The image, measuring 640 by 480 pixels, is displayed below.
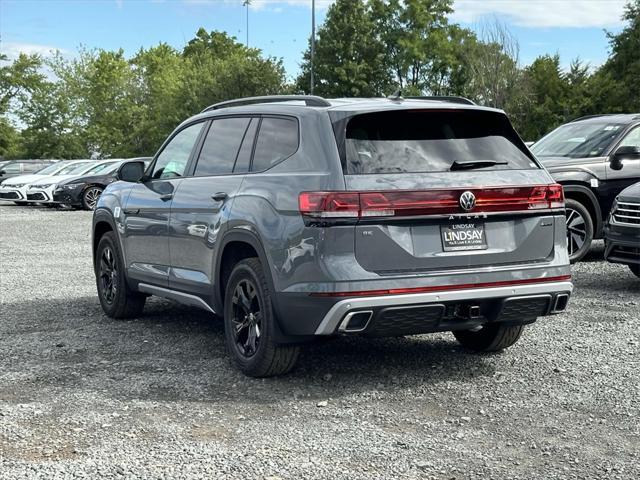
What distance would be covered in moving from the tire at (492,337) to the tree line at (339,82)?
162 feet

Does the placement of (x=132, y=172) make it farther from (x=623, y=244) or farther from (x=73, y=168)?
(x=73, y=168)

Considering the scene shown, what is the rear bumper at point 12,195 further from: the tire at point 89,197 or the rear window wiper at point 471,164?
the rear window wiper at point 471,164

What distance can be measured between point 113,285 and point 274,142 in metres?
3.05

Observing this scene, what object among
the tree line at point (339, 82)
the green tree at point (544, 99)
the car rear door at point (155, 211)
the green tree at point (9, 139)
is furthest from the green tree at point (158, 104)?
the car rear door at point (155, 211)

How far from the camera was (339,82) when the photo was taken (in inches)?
2606

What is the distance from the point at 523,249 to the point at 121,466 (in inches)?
113

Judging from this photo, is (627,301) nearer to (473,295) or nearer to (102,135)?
(473,295)

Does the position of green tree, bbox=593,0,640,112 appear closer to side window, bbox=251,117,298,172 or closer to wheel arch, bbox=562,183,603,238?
wheel arch, bbox=562,183,603,238

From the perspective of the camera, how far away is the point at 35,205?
110ft

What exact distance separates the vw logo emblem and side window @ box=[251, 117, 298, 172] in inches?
43.0

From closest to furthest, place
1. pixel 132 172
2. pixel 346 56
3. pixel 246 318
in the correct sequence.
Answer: pixel 246 318
pixel 132 172
pixel 346 56

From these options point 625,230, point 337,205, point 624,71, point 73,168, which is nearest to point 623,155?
point 625,230

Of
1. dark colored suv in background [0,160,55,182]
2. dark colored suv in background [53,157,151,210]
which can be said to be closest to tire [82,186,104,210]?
dark colored suv in background [53,157,151,210]

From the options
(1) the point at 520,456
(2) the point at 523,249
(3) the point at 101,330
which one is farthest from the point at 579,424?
(3) the point at 101,330
